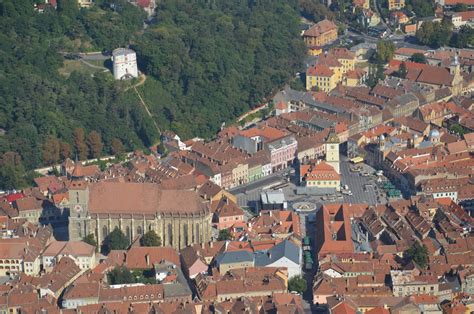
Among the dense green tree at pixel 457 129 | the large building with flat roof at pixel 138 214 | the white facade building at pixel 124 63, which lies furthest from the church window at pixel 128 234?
the dense green tree at pixel 457 129

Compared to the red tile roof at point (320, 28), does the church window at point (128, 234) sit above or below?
below

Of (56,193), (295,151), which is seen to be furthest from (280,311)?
(295,151)

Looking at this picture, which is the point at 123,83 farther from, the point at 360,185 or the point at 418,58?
the point at 418,58

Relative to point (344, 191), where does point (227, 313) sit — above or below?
below

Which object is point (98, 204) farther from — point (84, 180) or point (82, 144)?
point (82, 144)

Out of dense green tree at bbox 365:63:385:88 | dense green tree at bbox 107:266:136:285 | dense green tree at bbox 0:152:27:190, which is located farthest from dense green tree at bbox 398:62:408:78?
dense green tree at bbox 107:266:136:285

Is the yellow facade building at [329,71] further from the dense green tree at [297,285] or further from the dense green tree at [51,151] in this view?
the dense green tree at [297,285]

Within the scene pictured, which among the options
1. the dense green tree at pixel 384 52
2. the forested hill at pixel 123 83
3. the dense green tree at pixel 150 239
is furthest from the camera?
the dense green tree at pixel 384 52
